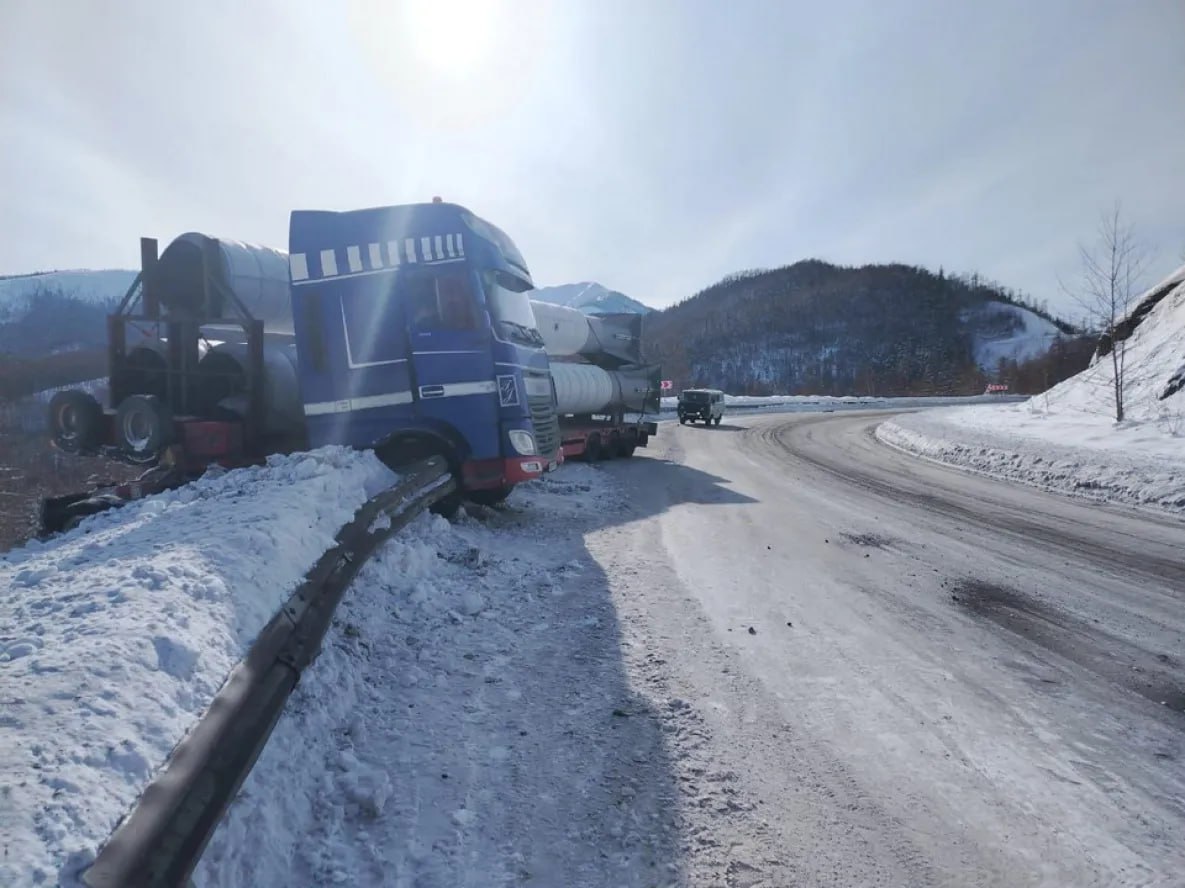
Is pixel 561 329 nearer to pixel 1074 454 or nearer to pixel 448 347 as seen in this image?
pixel 448 347

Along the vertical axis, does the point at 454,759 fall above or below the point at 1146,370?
below

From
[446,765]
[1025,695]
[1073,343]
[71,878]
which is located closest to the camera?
[71,878]

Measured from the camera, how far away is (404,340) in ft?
24.0

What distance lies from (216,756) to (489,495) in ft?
20.9

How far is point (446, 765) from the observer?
3.00 metres

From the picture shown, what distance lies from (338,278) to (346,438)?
1.97 m

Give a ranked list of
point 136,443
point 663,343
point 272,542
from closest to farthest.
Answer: point 272,542 < point 136,443 < point 663,343

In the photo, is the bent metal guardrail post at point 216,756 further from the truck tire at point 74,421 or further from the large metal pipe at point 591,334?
the large metal pipe at point 591,334

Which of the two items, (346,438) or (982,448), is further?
(982,448)

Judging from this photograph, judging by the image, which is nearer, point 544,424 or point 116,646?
point 116,646

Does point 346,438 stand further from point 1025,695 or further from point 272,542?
point 1025,695

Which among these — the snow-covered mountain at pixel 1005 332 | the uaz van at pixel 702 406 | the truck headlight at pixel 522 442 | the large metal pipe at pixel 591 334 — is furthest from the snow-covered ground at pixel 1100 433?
the snow-covered mountain at pixel 1005 332

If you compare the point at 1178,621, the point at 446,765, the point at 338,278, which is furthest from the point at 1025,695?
the point at 338,278

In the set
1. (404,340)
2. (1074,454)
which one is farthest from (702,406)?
(404,340)
